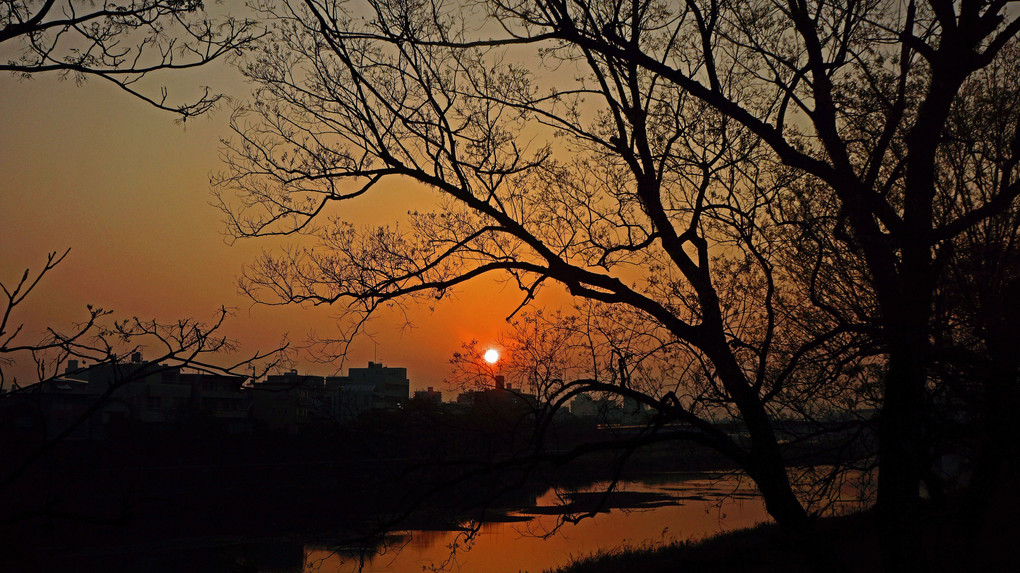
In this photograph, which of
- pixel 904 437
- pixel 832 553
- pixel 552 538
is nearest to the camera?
pixel 904 437

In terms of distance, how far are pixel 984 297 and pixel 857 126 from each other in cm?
276

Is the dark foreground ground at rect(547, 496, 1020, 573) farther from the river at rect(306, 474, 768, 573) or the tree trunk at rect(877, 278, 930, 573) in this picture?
the river at rect(306, 474, 768, 573)

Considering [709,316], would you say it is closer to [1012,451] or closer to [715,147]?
[715,147]

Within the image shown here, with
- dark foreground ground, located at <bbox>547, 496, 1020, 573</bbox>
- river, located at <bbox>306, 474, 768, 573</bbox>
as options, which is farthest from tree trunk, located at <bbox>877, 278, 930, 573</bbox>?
river, located at <bbox>306, 474, 768, 573</bbox>

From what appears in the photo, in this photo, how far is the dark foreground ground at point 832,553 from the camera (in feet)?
27.2

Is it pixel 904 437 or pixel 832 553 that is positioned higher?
pixel 904 437

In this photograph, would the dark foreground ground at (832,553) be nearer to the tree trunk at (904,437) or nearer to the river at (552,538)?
the tree trunk at (904,437)

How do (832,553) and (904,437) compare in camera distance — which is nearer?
(904,437)

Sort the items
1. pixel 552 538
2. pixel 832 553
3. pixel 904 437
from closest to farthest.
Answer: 1. pixel 904 437
2. pixel 832 553
3. pixel 552 538

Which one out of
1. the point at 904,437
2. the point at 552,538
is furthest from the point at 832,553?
the point at 552,538

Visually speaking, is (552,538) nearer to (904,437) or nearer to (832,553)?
(832,553)

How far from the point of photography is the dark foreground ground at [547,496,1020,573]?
27.2ft

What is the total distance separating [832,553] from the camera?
22.4 feet

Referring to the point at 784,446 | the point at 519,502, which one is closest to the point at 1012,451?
the point at 784,446
